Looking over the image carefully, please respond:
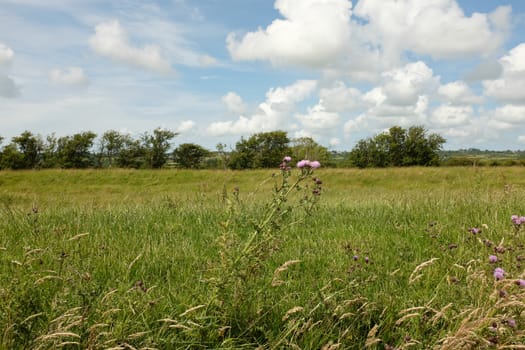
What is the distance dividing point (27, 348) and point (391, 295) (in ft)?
8.83

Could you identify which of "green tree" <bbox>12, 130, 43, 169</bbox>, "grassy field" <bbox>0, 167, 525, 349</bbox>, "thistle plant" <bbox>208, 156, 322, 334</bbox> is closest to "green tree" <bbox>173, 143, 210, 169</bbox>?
"green tree" <bbox>12, 130, 43, 169</bbox>

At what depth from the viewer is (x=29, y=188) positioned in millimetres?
30016

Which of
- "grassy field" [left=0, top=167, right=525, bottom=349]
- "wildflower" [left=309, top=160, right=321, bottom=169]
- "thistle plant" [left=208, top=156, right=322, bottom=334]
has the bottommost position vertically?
"grassy field" [left=0, top=167, right=525, bottom=349]

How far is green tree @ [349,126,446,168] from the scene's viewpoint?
5391 centimetres

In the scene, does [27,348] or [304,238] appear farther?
[304,238]

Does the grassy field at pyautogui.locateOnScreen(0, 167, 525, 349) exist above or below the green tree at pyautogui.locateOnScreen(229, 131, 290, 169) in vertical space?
below

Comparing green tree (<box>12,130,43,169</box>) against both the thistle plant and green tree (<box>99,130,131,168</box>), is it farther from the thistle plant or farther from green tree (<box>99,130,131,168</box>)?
the thistle plant

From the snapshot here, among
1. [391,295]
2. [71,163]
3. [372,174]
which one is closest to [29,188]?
[71,163]

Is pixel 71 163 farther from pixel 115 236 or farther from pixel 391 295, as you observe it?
pixel 391 295

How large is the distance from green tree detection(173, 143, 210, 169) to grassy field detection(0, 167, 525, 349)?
2096 inches

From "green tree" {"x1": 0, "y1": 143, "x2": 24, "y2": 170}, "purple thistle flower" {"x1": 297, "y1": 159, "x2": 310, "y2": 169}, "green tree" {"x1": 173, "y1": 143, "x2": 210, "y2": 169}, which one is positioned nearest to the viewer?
"purple thistle flower" {"x1": 297, "y1": 159, "x2": 310, "y2": 169}

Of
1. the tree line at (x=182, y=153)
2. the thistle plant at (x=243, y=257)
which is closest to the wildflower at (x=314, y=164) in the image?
the thistle plant at (x=243, y=257)

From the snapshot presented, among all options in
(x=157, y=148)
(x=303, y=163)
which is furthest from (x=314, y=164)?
(x=157, y=148)

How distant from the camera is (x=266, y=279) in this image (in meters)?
3.44
